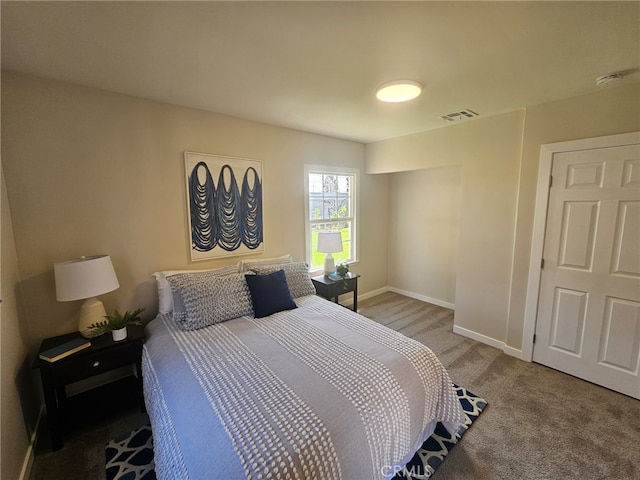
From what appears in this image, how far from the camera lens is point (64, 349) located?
5.72ft

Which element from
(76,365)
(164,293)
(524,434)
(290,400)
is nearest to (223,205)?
(164,293)

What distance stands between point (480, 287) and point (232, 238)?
2.77m

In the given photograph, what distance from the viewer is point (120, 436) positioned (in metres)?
1.80

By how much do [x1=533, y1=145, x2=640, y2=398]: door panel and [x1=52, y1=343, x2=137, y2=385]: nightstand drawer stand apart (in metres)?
3.55

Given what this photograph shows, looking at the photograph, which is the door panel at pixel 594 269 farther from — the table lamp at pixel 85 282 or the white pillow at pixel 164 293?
the table lamp at pixel 85 282

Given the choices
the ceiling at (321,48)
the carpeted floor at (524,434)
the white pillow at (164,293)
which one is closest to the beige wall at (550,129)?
the ceiling at (321,48)

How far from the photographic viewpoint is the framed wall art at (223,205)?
8.21 feet

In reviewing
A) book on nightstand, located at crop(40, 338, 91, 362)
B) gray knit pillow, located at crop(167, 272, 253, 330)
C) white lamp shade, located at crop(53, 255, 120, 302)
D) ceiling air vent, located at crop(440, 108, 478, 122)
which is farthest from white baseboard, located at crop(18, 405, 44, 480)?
ceiling air vent, located at crop(440, 108, 478, 122)

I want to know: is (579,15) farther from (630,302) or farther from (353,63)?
(630,302)

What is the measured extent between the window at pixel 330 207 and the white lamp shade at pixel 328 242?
23cm

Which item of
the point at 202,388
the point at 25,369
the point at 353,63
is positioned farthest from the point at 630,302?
the point at 25,369

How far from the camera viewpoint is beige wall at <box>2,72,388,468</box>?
1798mm

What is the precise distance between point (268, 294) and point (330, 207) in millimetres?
1800

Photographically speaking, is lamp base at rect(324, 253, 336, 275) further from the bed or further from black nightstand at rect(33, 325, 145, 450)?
black nightstand at rect(33, 325, 145, 450)
